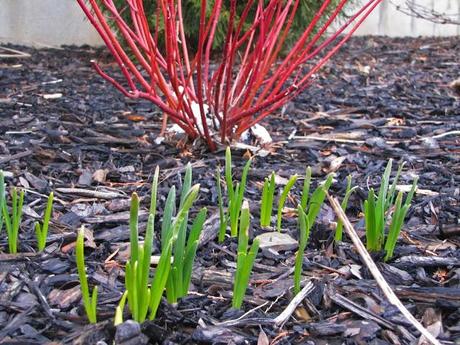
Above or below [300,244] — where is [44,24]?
above

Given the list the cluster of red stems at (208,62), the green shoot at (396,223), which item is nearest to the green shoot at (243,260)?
the green shoot at (396,223)

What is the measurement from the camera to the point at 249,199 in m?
2.20

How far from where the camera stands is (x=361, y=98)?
4.05m

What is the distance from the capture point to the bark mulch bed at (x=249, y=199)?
1.30 metres

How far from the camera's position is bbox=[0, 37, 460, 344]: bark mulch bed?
51.4 inches

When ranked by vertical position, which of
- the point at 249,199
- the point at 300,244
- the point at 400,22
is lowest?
the point at 249,199

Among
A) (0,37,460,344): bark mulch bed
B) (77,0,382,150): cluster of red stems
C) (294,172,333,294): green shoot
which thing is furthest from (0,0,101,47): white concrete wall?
(294,172,333,294): green shoot

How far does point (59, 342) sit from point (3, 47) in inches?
194

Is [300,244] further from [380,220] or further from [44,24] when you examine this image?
[44,24]

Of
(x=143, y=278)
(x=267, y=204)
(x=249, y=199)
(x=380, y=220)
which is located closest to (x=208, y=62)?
(x=249, y=199)

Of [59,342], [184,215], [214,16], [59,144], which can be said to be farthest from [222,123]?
[59,342]

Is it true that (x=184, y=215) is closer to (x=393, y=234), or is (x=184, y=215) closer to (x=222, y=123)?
(x=393, y=234)

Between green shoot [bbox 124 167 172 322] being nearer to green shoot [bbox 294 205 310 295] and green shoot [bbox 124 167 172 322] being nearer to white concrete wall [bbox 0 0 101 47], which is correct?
green shoot [bbox 294 205 310 295]

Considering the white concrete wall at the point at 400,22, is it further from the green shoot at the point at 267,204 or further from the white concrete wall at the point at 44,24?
the green shoot at the point at 267,204
